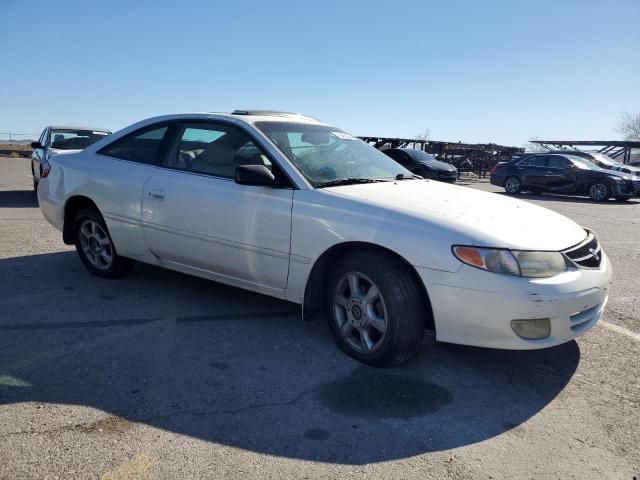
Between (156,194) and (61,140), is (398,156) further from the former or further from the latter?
(156,194)

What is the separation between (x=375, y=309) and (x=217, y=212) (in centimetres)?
140

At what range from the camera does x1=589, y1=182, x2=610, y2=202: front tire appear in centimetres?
1521

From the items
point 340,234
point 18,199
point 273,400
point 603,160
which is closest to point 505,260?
point 340,234

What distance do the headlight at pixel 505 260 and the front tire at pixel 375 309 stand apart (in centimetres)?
36

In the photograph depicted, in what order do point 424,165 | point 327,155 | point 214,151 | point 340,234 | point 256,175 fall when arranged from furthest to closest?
point 424,165 → point 214,151 → point 327,155 → point 256,175 → point 340,234

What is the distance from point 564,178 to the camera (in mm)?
15945

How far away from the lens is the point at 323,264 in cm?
352

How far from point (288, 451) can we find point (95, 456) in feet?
2.78

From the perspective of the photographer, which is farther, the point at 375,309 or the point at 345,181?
the point at 345,181

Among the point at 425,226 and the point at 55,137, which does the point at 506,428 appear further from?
the point at 55,137

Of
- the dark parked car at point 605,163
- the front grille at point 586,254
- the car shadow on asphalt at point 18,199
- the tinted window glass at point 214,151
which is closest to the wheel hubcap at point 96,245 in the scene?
the tinted window glass at point 214,151

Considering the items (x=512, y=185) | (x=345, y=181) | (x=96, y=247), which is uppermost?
(x=345, y=181)

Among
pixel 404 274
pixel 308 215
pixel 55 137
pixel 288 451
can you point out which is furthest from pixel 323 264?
pixel 55 137

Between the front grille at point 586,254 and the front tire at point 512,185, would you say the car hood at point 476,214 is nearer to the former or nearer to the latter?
the front grille at point 586,254
